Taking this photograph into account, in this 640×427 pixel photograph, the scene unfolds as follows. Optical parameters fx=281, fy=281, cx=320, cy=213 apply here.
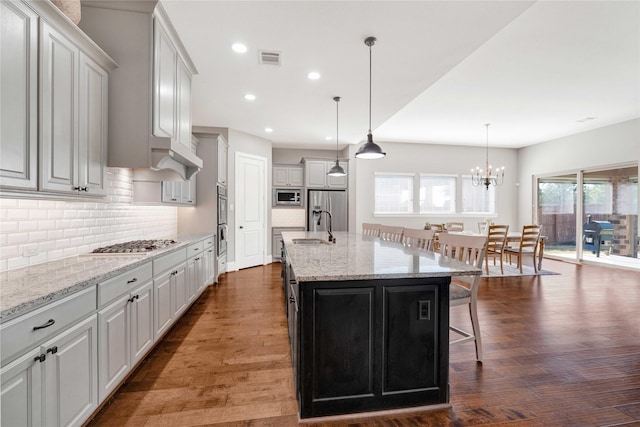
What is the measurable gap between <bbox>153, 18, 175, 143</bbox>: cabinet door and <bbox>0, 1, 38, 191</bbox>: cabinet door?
0.87 m

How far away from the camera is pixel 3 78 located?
1.35 m

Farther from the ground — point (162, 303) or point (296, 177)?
point (296, 177)

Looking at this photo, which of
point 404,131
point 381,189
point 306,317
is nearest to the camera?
point 306,317

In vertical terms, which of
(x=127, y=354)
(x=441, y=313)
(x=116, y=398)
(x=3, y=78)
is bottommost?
(x=116, y=398)

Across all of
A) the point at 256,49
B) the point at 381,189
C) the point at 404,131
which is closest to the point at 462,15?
the point at 256,49

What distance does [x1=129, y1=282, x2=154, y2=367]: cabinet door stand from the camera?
1.99 metres

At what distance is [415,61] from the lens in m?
3.08

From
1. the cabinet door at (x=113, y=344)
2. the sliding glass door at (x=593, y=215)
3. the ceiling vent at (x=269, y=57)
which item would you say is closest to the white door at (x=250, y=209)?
the ceiling vent at (x=269, y=57)

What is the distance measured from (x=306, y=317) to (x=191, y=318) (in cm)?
221

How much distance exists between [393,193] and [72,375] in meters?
7.24

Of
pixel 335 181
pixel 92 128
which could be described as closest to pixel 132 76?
pixel 92 128

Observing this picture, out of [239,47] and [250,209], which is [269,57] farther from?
[250,209]

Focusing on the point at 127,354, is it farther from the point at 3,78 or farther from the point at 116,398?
the point at 3,78

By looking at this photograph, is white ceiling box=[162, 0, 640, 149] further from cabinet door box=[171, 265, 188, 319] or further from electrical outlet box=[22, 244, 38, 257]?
cabinet door box=[171, 265, 188, 319]
